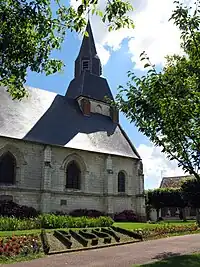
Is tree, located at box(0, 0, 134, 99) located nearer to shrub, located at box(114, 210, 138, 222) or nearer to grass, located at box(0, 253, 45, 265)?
grass, located at box(0, 253, 45, 265)

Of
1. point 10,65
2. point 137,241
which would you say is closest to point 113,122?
point 137,241

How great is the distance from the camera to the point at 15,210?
2116 centimetres

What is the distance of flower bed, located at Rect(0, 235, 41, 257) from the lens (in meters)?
10.00

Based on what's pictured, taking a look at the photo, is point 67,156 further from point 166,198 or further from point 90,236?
point 166,198

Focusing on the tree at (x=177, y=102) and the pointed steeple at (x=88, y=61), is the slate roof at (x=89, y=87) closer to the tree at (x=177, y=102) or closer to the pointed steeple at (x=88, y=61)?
the pointed steeple at (x=88, y=61)

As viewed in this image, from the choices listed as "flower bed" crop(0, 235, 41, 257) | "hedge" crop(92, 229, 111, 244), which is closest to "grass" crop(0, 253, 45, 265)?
"flower bed" crop(0, 235, 41, 257)

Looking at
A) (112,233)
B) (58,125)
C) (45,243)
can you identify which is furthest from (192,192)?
(45,243)

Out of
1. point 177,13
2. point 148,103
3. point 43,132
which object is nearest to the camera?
point 177,13

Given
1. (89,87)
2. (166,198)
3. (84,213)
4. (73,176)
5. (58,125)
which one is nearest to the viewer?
(84,213)

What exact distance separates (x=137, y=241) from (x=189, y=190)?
21182 mm

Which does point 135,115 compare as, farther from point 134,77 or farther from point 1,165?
point 1,165

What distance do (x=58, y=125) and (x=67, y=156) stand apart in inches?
132

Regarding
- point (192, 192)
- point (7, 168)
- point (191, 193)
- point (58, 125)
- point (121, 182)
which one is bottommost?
point (191, 193)

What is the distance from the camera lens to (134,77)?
8.91 meters
